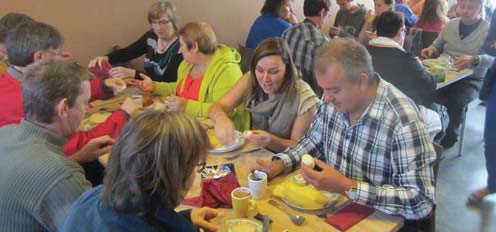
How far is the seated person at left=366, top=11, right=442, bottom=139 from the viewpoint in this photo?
9.89 ft

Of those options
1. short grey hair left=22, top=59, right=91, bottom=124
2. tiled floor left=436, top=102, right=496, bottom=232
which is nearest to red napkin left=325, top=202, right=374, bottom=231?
short grey hair left=22, top=59, right=91, bottom=124

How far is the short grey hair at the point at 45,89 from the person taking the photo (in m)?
1.56

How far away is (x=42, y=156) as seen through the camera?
1.40m

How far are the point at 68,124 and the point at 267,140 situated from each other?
91 cm

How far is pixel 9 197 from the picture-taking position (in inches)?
54.1

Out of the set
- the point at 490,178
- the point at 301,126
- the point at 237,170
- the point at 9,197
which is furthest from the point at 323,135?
the point at 490,178

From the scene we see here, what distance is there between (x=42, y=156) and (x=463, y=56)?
345 cm

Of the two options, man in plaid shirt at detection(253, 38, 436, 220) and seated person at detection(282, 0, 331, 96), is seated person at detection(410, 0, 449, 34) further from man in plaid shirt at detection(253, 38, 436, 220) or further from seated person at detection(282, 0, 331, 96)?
man in plaid shirt at detection(253, 38, 436, 220)

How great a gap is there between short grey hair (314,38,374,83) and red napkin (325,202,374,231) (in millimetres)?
479

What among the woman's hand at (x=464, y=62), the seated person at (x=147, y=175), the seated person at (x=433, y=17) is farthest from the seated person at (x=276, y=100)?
the seated person at (x=433, y=17)

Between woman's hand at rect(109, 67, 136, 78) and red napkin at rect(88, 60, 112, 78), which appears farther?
red napkin at rect(88, 60, 112, 78)

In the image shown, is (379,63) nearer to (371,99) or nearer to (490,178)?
(490,178)

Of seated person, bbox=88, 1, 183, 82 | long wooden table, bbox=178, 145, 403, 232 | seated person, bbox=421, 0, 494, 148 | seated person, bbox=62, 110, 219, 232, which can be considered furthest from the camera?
seated person, bbox=421, 0, 494, 148

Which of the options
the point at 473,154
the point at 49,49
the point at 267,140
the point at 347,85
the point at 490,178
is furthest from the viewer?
the point at 473,154
